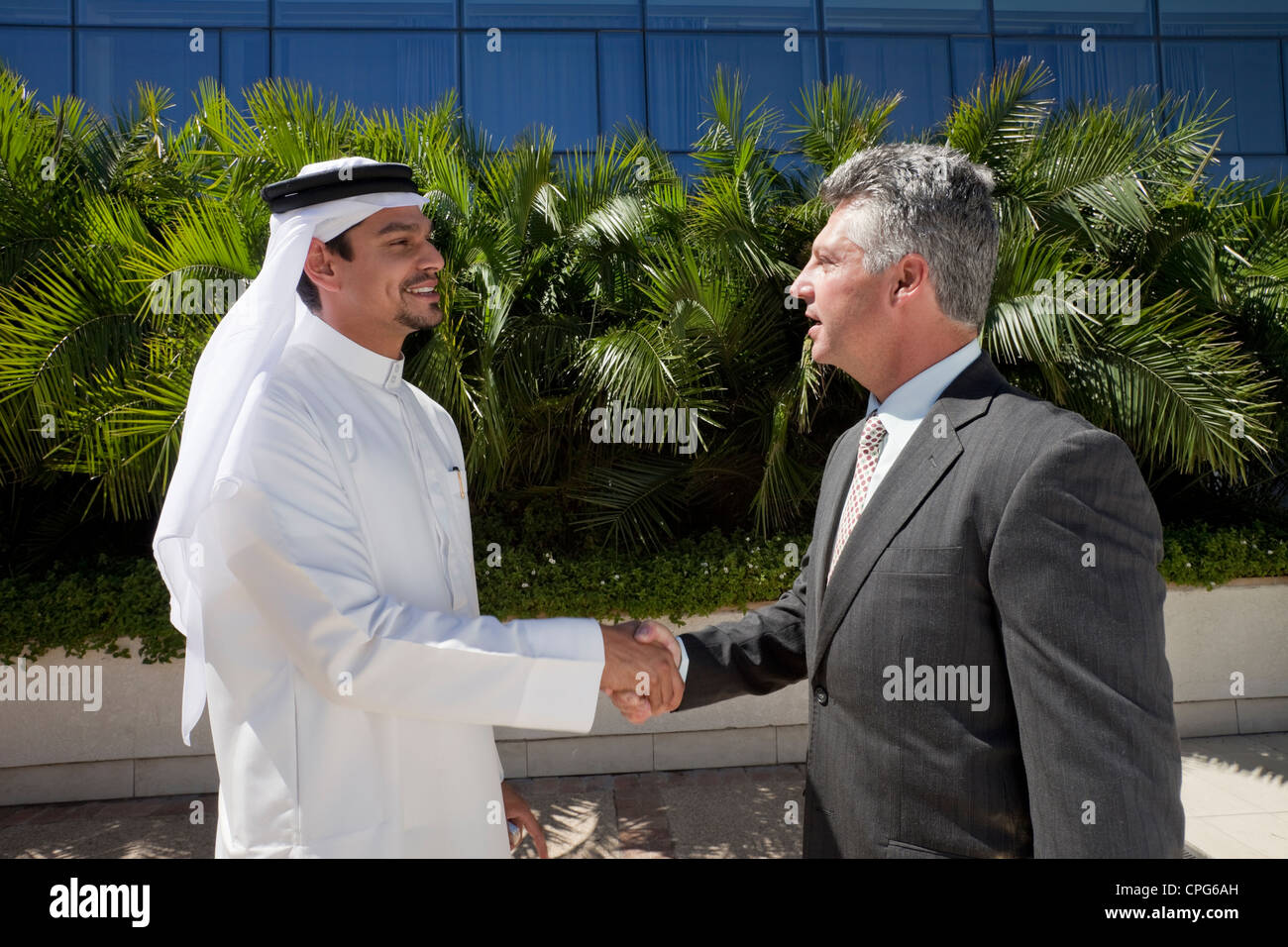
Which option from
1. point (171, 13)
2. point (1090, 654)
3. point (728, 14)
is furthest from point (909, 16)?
point (1090, 654)

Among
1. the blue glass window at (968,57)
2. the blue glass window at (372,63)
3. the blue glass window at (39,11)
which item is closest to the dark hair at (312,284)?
the blue glass window at (372,63)

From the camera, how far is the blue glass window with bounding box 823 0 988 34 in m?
13.0

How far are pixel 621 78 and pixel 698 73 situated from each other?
1077mm

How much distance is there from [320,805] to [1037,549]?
150cm

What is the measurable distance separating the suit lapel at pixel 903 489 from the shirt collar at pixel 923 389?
0.03 m

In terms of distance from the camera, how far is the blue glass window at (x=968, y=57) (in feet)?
42.9

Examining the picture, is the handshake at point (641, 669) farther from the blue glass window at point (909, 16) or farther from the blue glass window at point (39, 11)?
the blue glass window at point (39, 11)

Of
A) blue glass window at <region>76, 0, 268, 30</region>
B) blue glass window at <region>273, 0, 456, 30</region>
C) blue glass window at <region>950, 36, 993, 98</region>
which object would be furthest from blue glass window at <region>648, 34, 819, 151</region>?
blue glass window at <region>76, 0, 268, 30</region>

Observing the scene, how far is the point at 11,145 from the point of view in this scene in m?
5.45

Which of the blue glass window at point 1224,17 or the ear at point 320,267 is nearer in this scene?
the ear at point 320,267

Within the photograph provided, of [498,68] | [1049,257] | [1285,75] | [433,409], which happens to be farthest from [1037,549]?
[1285,75]

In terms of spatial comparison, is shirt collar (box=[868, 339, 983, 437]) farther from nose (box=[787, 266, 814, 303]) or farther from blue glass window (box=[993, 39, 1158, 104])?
blue glass window (box=[993, 39, 1158, 104])

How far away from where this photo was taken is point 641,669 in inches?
86.5

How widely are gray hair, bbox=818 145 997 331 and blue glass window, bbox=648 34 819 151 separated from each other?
11574 mm
